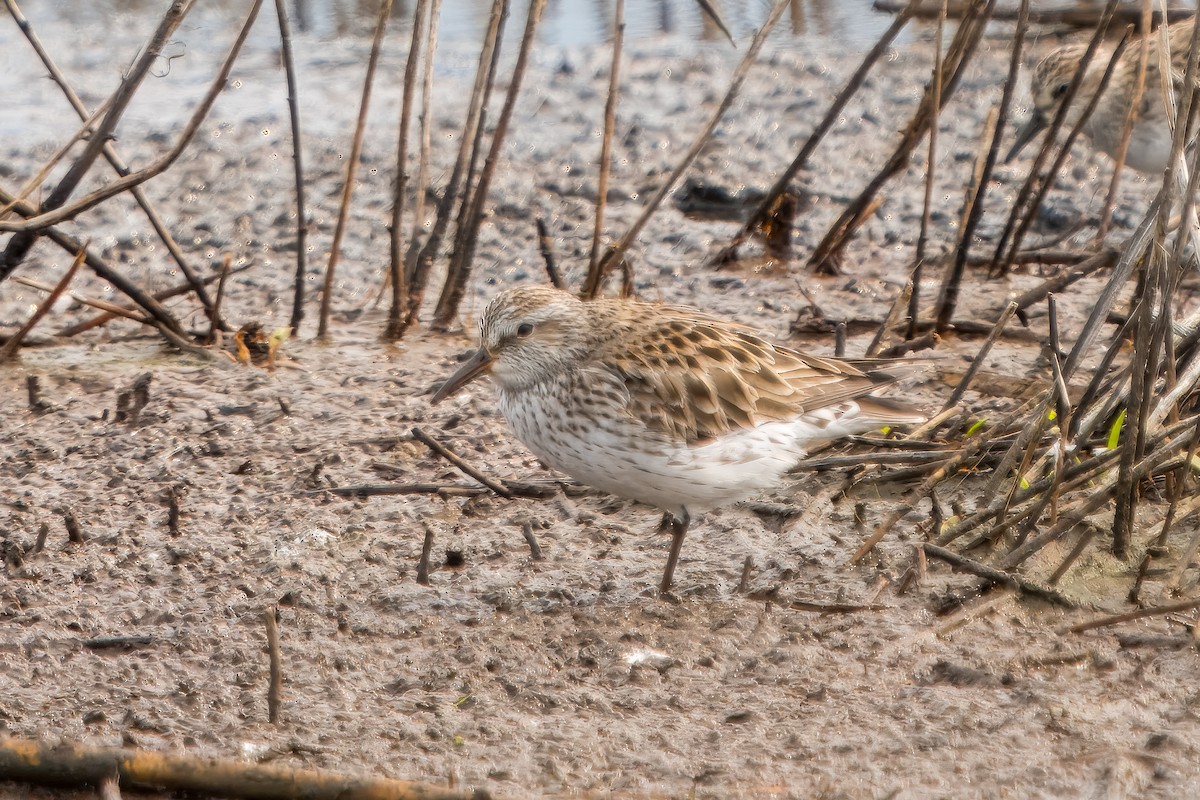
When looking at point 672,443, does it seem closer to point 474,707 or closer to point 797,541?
point 797,541

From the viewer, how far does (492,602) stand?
470 cm

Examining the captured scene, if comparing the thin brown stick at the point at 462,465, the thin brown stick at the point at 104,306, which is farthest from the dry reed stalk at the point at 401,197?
the thin brown stick at the point at 462,465

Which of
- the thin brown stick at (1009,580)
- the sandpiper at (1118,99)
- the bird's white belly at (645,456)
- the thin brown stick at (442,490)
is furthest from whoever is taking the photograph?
the sandpiper at (1118,99)

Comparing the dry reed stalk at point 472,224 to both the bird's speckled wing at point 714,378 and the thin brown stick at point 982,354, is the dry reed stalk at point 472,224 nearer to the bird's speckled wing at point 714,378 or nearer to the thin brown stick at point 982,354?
the bird's speckled wing at point 714,378

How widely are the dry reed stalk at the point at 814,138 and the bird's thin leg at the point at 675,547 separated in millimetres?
2457

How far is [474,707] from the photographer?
403 centimetres

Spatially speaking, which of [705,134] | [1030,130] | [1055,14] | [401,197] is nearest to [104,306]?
[401,197]

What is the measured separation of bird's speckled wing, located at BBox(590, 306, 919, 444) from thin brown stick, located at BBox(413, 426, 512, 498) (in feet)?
2.38

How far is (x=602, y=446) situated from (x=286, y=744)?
4.82 ft

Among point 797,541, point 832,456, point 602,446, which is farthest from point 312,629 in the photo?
point 832,456

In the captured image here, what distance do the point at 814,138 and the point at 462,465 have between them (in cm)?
283

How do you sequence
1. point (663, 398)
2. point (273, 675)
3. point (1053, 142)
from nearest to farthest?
point (273, 675) < point (663, 398) < point (1053, 142)

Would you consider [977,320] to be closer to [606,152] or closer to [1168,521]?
[606,152]

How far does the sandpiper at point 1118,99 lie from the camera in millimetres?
7590
